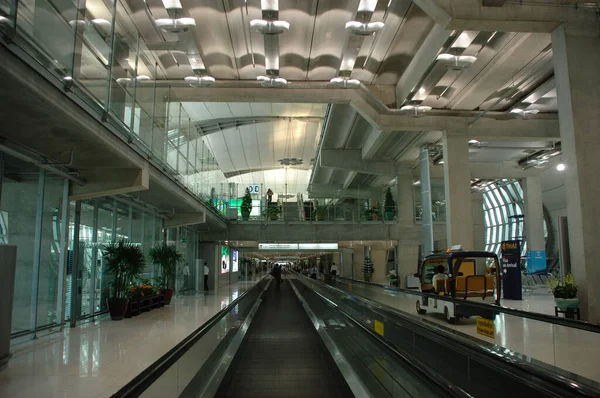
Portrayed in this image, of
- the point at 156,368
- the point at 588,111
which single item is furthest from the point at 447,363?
the point at 588,111

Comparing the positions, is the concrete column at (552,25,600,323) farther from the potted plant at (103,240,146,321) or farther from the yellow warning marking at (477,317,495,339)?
the potted plant at (103,240,146,321)

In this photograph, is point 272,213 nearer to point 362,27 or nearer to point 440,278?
point 440,278

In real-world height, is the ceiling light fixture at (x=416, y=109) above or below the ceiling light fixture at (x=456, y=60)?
below

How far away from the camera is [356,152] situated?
→ 2997cm

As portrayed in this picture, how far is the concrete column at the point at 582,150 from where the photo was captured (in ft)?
36.5

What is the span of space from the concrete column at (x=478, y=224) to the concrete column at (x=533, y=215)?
8.93 feet

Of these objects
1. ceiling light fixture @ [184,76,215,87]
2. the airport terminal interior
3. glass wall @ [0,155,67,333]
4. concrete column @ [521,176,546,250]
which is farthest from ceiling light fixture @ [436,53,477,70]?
concrete column @ [521,176,546,250]

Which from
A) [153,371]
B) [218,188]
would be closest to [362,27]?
[153,371]

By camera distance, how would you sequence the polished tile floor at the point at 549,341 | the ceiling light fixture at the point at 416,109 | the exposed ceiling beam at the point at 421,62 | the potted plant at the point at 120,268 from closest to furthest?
1. the polished tile floor at the point at 549,341
2. the potted plant at the point at 120,268
3. the exposed ceiling beam at the point at 421,62
4. the ceiling light fixture at the point at 416,109

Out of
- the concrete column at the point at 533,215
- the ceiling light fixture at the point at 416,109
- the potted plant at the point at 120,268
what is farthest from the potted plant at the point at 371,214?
the potted plant at the point at 120,268

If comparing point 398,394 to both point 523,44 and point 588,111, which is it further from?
point 523,44

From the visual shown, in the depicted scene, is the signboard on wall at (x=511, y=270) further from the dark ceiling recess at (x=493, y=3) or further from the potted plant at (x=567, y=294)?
the dark ceiling recess at (x=493, y=3)

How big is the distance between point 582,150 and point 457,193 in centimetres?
826

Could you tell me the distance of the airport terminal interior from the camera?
592cm
